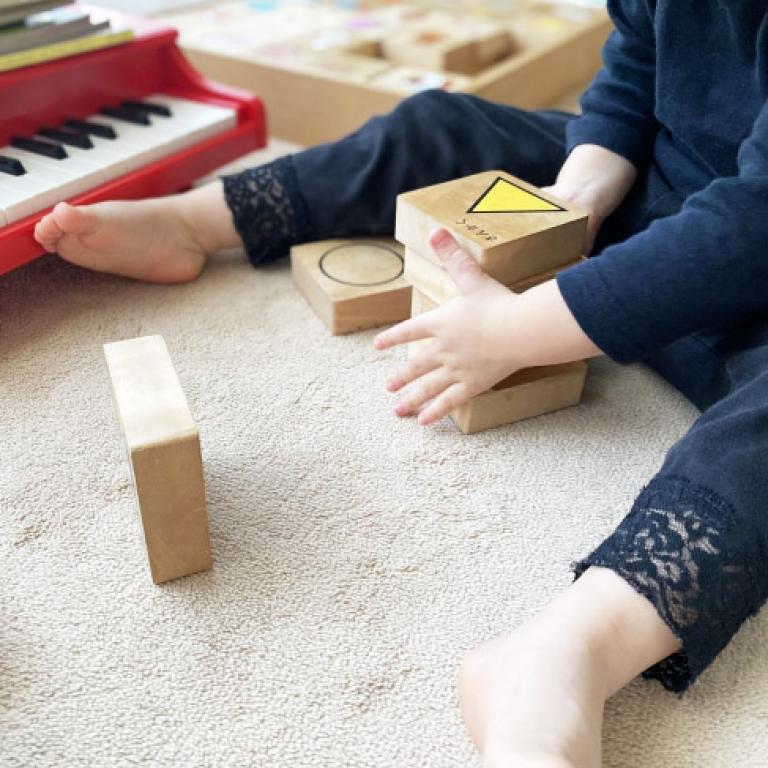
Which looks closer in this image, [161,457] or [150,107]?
[161,457]

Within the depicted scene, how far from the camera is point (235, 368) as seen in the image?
36.6 inches

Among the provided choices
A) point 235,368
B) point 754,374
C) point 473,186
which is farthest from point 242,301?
point 754,374

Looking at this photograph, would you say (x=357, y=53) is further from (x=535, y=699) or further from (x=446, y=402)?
(x=535, y=699)

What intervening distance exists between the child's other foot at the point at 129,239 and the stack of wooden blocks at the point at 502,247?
31 cm

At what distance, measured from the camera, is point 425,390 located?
2.67ft

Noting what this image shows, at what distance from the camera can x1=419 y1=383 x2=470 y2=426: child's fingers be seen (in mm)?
791

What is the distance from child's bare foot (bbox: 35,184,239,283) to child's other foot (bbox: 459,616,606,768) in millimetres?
626

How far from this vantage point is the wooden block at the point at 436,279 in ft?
2.65

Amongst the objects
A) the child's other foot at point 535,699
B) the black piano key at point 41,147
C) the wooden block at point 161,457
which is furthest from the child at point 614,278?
the wooden block at point 161,457

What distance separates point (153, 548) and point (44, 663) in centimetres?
11

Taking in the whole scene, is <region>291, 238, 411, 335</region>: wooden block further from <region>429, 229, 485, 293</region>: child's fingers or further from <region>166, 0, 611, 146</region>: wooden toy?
<region>166, 0, 611, 146</region>: wooden toy

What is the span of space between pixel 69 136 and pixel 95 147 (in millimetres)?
34

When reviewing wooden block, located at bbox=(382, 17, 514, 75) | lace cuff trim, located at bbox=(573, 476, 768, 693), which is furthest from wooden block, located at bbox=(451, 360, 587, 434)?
wooden block, located at bbox=(382, 17, 514, 75)

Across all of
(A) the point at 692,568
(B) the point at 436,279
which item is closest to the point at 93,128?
(B) the point at 436,279
